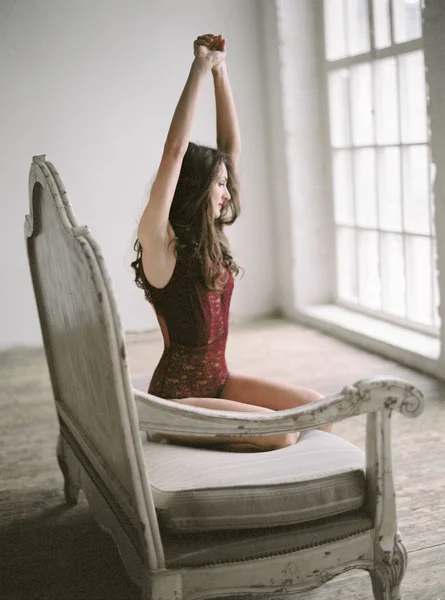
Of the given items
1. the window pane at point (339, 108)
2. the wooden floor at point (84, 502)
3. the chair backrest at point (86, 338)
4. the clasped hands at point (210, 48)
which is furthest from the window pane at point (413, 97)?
the chair backrest at point (86, 338)

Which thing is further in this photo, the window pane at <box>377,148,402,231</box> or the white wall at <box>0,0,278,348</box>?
the white wall at <box>0,0,278,348</box>

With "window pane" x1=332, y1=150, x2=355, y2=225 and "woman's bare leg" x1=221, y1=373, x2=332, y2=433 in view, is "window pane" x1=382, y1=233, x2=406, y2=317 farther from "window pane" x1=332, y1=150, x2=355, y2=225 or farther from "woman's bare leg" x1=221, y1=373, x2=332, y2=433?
"woman's bare leg" x1=221, y1=373, x2=332, y2=433

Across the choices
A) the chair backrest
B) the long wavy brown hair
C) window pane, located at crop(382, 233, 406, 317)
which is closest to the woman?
the long wavy brown hair

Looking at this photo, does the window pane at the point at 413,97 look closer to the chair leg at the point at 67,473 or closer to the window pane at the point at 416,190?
the window pane at the point at 416,190

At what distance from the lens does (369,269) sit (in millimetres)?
5066

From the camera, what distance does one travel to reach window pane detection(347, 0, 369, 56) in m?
4.70

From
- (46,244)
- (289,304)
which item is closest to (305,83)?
(289,304)

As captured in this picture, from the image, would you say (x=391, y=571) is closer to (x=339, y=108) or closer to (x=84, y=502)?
(x=84, y=502)

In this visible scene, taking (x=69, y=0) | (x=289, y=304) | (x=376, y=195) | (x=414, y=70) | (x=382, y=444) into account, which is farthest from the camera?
(x=289, y=304)

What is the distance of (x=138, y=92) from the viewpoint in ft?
17.6

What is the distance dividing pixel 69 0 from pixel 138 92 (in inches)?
28.9

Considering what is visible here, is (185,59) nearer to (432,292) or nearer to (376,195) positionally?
(376,195)

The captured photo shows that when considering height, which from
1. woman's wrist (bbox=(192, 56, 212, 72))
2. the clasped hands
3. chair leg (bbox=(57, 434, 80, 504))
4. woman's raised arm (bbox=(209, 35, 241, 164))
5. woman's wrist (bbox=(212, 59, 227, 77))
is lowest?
chair leg (bbox=(57, 434, 80, 504))

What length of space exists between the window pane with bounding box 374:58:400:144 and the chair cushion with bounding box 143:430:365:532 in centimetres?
Result: 307
